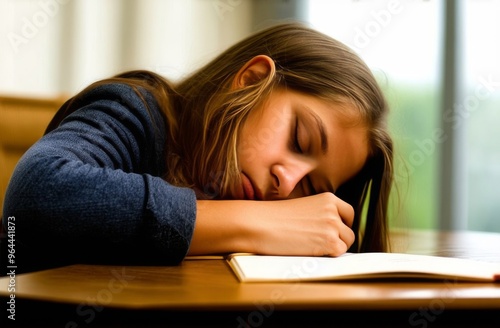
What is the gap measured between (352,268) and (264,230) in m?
0.17

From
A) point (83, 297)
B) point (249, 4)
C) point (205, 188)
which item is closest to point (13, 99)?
point (205, 188)

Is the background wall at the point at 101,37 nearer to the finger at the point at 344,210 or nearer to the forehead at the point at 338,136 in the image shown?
the forehead at the point at 338,136

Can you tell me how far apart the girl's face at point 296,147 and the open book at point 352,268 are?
0.67 ft

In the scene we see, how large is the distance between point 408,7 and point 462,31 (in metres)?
0.20

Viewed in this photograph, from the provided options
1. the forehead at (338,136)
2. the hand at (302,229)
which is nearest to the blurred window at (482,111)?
the forehead at (338,136)

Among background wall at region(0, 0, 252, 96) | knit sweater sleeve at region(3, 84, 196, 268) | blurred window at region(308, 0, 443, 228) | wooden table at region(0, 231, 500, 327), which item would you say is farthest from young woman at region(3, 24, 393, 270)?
background wall at region(0, 0, 252, 96)

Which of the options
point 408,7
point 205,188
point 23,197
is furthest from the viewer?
point 408,7

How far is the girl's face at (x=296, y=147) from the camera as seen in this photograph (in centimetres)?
90

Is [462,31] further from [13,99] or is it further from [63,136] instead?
[63,136]

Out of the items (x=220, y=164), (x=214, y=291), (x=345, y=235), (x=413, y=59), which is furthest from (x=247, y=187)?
(x=413, y=59)

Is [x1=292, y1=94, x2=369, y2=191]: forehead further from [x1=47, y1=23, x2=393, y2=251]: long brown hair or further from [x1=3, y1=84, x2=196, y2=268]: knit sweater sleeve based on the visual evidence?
[x1=3, y1=84, x2=196, y2=268]: knit sweater sleeve

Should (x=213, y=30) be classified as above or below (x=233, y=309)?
below

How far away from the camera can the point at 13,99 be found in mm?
1481

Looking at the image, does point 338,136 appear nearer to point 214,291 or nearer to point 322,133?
point 322,133
